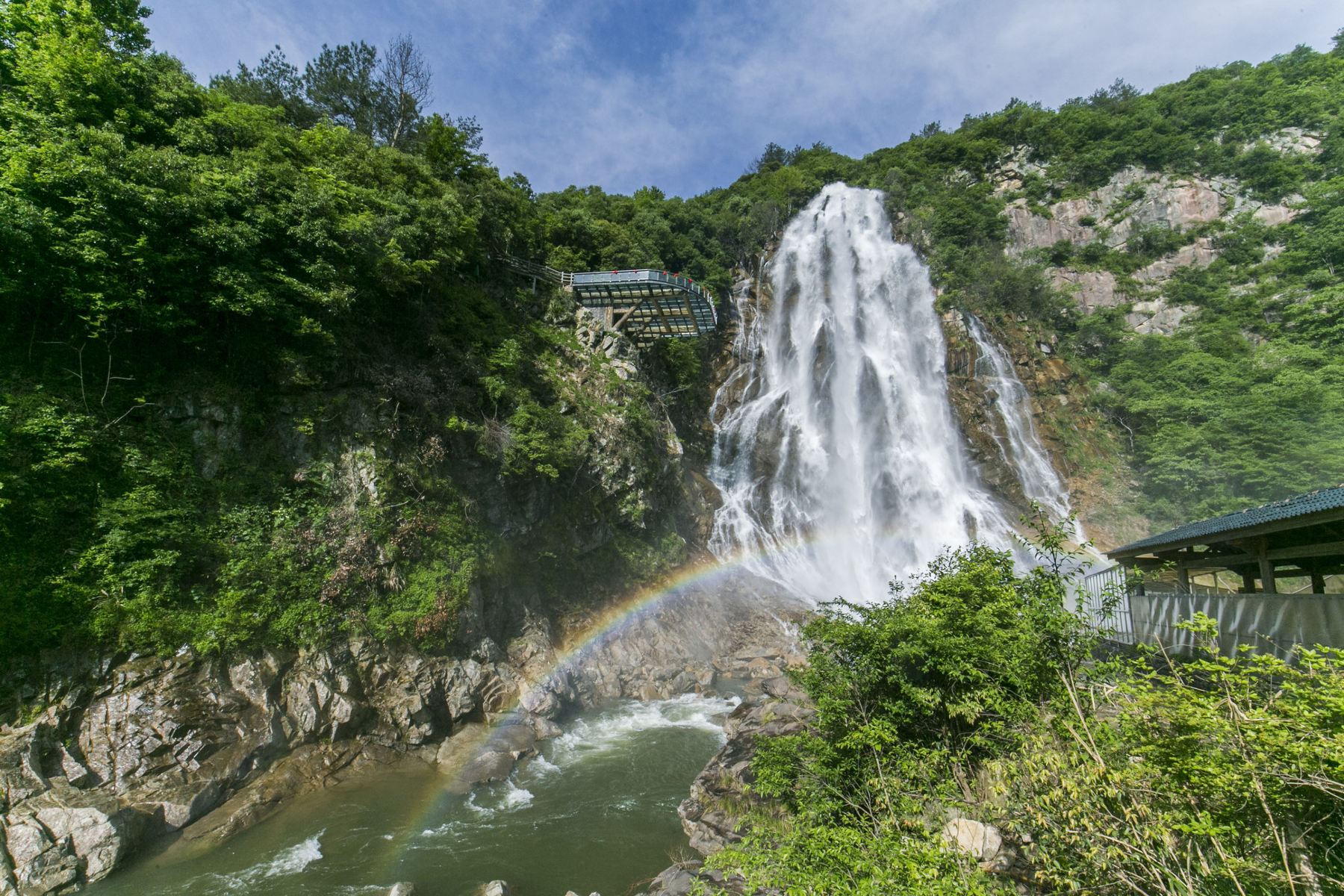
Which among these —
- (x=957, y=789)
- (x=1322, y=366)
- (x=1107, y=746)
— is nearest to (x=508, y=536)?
(x=957, y=789)

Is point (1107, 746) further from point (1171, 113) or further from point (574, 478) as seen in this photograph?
point (1171, 113)

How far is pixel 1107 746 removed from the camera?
475 centimetres

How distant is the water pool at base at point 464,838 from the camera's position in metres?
8.52

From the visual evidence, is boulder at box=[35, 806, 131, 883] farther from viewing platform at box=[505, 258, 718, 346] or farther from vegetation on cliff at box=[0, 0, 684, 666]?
viewing platform at box=[505, 258, 718, 346]

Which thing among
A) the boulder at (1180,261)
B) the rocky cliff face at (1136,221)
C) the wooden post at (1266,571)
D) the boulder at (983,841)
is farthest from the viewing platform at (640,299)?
the boulder at (1180,261)

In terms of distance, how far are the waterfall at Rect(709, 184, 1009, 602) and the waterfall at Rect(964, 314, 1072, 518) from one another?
273 cm

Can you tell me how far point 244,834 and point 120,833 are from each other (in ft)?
5.33

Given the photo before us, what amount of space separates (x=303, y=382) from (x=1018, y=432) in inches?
1344

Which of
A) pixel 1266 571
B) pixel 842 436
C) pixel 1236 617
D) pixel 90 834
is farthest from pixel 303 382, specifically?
pixel 842 436

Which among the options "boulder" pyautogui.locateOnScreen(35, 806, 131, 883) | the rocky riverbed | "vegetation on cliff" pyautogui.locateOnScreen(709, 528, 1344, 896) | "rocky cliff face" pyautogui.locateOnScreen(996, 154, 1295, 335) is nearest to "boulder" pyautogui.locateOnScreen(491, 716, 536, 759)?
the rocky riverbed

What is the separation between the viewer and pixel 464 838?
984cm

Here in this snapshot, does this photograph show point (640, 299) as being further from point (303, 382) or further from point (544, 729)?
point (544, 729)

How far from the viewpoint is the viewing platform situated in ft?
79.7

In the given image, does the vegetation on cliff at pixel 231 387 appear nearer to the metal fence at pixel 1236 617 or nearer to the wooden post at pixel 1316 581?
the metal fence at pixel 1236 617
